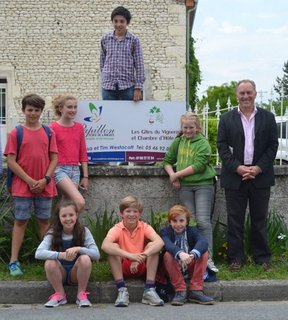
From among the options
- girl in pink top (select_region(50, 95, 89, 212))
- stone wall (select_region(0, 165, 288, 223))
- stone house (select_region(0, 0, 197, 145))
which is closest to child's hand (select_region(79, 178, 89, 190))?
girl in pink top (select_region(50, 95, 89, 212))

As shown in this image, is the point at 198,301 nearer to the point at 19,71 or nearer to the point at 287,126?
the point at 287,126

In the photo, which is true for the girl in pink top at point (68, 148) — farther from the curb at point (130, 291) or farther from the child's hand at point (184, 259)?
the child's hand at point (184, 259)

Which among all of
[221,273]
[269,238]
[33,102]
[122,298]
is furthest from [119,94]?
[122,298]

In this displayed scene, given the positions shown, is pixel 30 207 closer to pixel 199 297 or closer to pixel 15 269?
pixel 15 269

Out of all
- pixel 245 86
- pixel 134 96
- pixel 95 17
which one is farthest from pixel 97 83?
pixel 245 86

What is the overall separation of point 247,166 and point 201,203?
2.13 feet

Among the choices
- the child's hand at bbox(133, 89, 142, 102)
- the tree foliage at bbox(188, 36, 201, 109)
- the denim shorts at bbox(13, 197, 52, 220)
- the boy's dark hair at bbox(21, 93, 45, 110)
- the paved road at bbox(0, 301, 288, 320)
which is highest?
the tree foliage at bbox(188, 36, 201, 109)

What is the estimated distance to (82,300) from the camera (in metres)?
5.91

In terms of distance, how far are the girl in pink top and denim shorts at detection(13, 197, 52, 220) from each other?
34 cm

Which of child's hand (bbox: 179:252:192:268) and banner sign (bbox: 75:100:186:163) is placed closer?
child's hand (bbox: 179:252:192:268)

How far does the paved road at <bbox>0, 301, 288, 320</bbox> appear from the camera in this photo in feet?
18.1

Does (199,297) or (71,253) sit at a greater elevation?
(71,253)

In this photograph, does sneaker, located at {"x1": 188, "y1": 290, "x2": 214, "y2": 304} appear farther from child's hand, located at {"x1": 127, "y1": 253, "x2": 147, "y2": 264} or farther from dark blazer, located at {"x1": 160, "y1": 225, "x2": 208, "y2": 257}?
child's hand, located at {"x1": 127, "y1": 253, "x2": 147, "y2": 264}

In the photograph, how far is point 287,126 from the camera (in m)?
8.13
